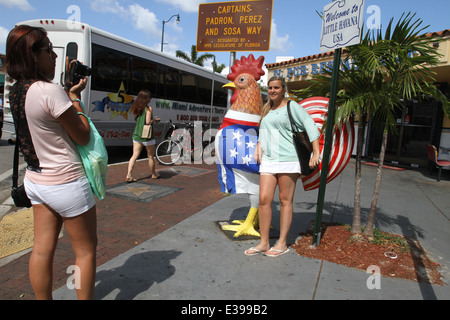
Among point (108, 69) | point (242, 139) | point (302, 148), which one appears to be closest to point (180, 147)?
point (108, 69)

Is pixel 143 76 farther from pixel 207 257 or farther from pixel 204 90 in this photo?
pixel 207 257

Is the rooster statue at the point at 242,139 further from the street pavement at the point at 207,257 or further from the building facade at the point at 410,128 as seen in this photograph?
the building facade at the point at 410,128

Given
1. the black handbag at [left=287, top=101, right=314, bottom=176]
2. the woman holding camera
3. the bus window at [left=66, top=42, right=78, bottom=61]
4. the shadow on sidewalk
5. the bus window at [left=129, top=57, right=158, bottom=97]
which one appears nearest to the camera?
the woman holding camera

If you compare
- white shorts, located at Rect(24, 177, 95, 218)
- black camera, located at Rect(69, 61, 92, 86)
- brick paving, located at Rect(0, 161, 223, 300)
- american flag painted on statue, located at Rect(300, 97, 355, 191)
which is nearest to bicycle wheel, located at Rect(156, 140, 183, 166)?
brick paving, located at Rect(0, 161, 223, 300)

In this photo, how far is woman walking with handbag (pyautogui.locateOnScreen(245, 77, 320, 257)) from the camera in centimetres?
343

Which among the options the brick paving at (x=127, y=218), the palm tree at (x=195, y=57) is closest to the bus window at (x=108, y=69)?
the brick paving at (x=127, y=218)

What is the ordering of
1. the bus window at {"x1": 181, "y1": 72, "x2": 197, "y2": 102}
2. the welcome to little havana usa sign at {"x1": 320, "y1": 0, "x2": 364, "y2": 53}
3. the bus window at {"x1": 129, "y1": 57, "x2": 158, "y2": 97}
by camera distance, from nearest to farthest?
the welcome to little havana usa sign at {"x1": 320, "y1": 0, "x2": 364, "y2": 53}
the bus window at {"x1": 129, "y1": 57, "x2": 158, "y2": 97}
the bus window at {"x1": 181, "y1": 72, "x2": 197, "y2": 102}

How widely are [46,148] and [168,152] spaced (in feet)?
26.4

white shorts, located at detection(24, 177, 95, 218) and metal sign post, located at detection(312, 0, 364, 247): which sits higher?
metal sign post, located at detection(312, 0, 364, 247)

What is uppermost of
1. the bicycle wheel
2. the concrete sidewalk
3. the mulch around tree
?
the bicycle wheel

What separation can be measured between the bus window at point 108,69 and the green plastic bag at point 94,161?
23.5 ft

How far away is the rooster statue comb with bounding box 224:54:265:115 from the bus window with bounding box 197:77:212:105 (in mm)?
9571

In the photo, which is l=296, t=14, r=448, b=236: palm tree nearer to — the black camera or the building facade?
the black camera

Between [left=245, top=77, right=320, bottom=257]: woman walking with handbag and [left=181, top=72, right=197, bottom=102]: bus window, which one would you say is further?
[left=181, top=72, right=197, bottom=102]: bus window
